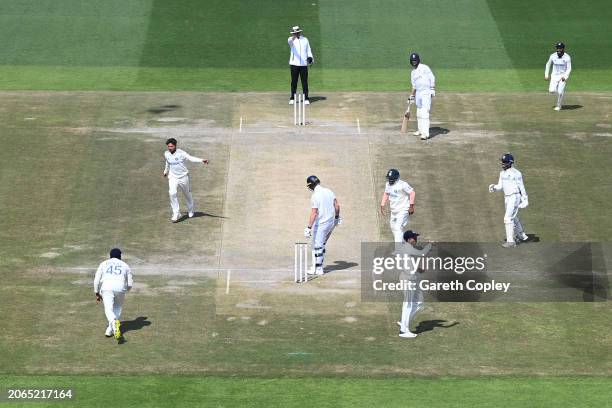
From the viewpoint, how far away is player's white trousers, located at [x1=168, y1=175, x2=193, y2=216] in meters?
34.8

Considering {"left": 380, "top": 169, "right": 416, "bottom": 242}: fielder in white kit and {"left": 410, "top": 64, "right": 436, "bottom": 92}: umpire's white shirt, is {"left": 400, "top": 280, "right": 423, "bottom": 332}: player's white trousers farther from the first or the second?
{"left": 410, "top": 64, "right": 436, "bottom": 92}: umpire's white shirt

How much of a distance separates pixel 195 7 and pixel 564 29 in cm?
1441

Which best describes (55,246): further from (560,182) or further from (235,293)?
(560,182)

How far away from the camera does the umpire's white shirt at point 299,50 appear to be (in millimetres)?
42938

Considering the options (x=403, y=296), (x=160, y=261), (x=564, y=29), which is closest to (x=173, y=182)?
(x=160, y=261)

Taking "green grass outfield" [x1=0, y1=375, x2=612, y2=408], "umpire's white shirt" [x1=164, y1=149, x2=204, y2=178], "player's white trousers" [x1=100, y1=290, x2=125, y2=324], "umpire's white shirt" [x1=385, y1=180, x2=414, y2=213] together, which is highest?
"umpire's white shirt" [x1=164, y1=149, x2=204, y2=178]

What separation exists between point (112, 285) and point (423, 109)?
14.5m

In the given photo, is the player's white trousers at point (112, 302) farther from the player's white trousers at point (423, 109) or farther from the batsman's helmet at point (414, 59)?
the player's white trousers at point (423, 109)

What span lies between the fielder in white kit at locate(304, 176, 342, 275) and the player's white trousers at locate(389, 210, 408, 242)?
4.75ft

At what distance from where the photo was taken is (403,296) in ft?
101

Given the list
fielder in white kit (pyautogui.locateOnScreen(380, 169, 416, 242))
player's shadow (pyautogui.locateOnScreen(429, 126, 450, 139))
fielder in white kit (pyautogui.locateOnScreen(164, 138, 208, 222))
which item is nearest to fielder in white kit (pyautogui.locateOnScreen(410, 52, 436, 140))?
player's shadow (pyautogui.locateOnScreen(429, 126, 450, 139))

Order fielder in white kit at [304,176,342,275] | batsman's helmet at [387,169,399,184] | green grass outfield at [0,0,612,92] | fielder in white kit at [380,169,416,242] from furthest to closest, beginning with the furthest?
1. green grass outfield at [0,0,612,92]
2. fielder in white kit at [380,169,416,242]
3. batsman's helmet at [387,169,399,184]
4. fielder in white kit at [304,176,342,275]

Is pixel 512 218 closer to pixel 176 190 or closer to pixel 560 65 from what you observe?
pixel 176 190

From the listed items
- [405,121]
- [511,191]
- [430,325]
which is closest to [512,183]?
[511,191]
